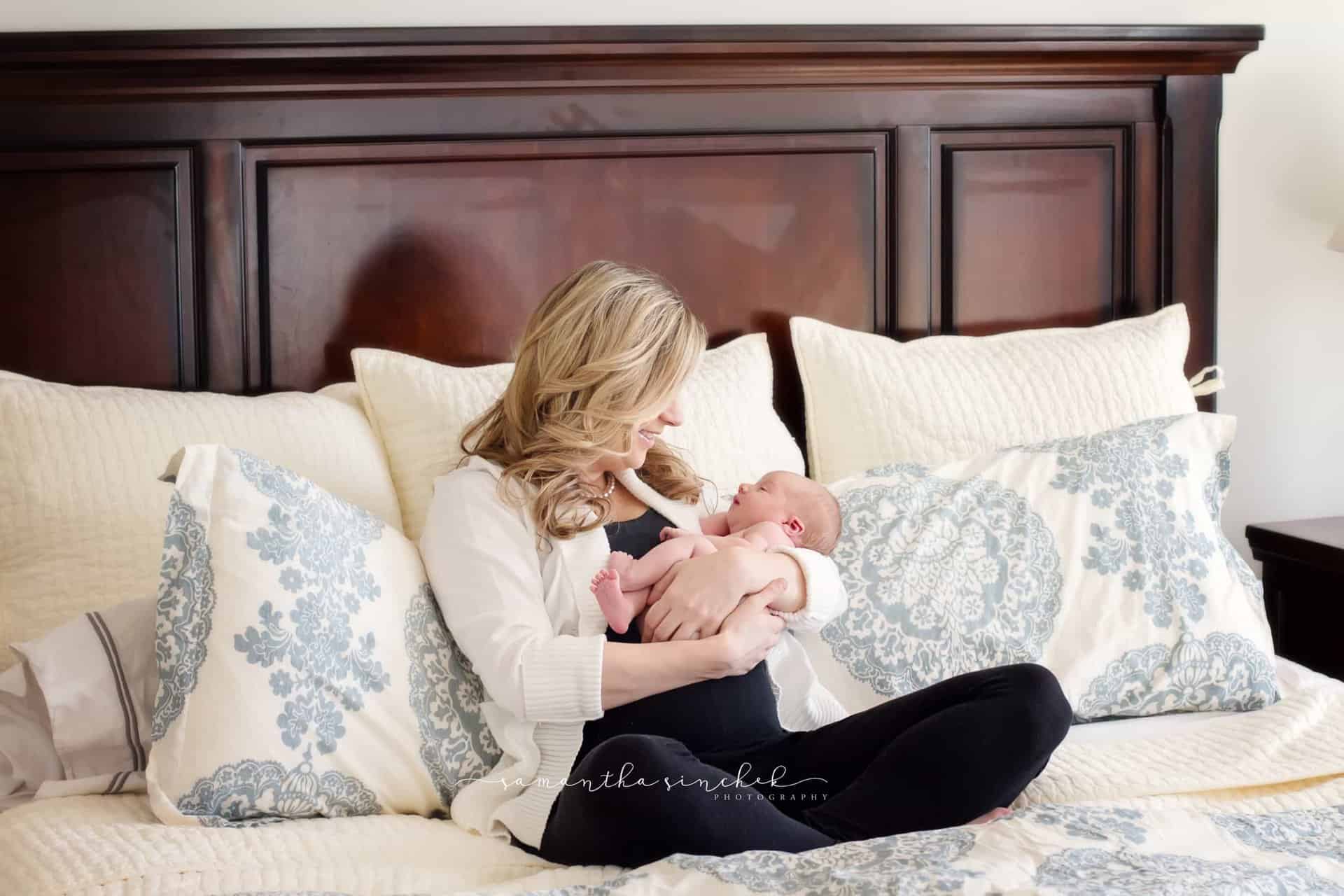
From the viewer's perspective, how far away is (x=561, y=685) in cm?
126

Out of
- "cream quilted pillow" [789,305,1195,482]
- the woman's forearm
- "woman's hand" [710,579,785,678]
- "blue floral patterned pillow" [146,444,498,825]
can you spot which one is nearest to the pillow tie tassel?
"cream quilted pillow" [789,305,1195,482]

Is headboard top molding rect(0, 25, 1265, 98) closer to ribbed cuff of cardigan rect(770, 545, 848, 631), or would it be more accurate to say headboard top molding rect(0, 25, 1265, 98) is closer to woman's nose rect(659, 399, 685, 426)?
woman's nose rect(659, 399, 685, 426)

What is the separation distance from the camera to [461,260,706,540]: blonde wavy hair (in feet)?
4.57

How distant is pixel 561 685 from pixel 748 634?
217 millimetres

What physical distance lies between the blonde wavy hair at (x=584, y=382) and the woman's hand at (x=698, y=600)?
0.13 m

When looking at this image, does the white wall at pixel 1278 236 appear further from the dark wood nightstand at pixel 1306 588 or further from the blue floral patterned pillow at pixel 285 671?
the blue floral patterned pillow at pixel 285 671

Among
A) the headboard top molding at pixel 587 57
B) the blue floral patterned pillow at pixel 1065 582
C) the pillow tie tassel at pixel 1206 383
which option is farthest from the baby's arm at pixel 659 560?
the pillow tie tassel at pixel 1206 383

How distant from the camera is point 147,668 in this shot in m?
1.34

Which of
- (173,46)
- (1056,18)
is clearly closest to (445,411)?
(173,46)

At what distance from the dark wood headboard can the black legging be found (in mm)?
808

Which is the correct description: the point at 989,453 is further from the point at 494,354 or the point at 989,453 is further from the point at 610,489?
the point at 494,354

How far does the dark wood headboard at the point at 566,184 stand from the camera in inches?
71.8

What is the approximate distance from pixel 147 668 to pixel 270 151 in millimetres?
889

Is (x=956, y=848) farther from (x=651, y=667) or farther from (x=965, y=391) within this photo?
(x=965, y=391)
